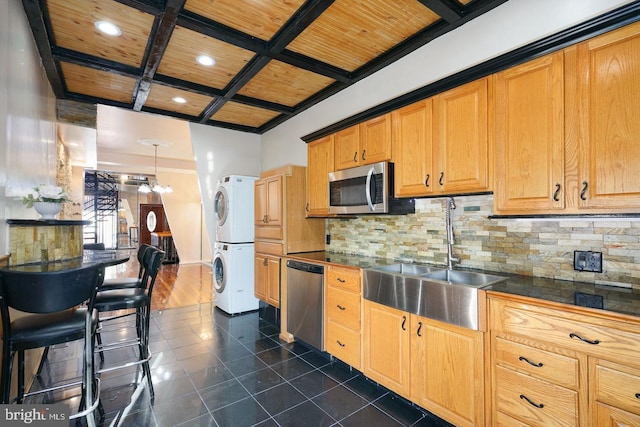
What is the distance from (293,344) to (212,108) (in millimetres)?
3271

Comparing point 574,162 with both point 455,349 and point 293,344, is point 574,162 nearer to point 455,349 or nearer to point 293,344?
point 455,349

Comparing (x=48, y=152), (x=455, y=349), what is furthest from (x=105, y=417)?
(x=48, y=152)

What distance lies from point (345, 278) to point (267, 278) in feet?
5.23

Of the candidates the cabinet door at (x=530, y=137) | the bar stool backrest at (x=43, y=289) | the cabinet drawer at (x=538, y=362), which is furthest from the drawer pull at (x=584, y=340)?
the bar stool backrest at (x=43, y=289)

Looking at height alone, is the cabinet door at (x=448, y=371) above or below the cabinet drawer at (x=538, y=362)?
below

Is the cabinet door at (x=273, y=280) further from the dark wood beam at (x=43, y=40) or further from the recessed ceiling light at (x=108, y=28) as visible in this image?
the dark wood beam at (x=43, y=40)

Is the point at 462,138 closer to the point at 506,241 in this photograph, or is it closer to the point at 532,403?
the point at 506,241

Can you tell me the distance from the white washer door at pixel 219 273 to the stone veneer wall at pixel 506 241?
86.6 inches

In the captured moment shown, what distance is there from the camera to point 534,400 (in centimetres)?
145

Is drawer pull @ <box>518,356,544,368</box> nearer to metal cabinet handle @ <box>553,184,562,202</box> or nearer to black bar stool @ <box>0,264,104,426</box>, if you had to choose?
metal cabinet handle @ <box>553,184,562,202</box>

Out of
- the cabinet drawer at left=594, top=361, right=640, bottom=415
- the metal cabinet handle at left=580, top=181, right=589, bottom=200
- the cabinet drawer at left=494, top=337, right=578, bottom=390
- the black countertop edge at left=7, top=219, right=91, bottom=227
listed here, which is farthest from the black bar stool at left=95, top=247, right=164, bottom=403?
the metal cabinet handle at left=580, top=181, right=589, bottom=200

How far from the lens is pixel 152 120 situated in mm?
4582

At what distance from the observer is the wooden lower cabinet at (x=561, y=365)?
1.21 m

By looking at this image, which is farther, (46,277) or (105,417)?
(105,417)
